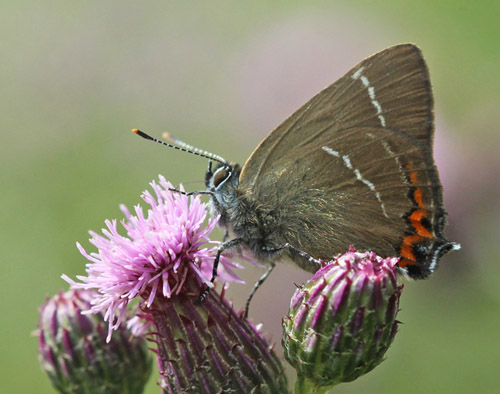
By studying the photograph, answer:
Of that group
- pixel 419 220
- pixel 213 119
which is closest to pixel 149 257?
pixel 419 220

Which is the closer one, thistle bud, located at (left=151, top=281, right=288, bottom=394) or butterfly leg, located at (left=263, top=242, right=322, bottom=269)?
thistle bud, located at (left=151, top=281, right=288, bottom=394)

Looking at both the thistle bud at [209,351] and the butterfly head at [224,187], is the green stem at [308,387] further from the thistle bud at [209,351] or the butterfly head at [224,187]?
the butterfly head at [224,187]

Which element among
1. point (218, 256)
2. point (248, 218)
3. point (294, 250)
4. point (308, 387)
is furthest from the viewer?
point (248, 218)

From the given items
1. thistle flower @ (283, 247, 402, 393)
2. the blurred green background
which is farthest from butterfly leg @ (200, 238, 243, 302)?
the blurred green background

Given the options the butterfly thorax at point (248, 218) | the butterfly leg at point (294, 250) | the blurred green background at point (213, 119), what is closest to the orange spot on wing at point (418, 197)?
the butterfly leg at point (294, 250)

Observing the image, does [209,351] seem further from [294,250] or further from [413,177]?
[413,177]

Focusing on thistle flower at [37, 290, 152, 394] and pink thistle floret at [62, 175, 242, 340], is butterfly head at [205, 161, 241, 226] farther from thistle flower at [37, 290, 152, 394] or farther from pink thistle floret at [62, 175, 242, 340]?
thistle flower at [37, 290, 152, 394]

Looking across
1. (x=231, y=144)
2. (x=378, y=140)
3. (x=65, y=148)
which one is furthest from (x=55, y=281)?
(x=378, y=140)

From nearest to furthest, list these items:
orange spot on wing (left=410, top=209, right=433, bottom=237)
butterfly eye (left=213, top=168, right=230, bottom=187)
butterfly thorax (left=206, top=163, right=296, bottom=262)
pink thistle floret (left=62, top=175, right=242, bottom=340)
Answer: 1. pink thistle floret (left=62, top=175, right=242, bottom=340)
2. orange spot on wing (left=410, top=209, right=433, bottom=237)
3. butterfly thorax (left=206, top=163, right=296, bottom=262)
4. butterfly eye (left=213, top=168, right=230, bottom=187)

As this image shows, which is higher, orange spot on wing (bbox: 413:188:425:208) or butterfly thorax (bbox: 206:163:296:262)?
butterfly thorax (bbox: 206:163:296:262)
